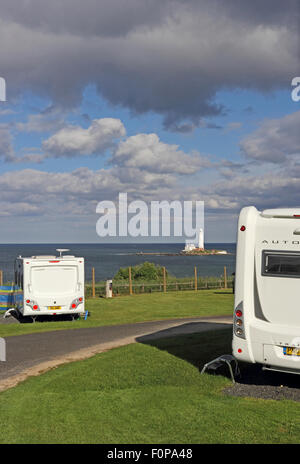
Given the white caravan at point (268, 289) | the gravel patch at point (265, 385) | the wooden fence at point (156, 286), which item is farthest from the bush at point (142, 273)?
the white caravan at point (268, 289)

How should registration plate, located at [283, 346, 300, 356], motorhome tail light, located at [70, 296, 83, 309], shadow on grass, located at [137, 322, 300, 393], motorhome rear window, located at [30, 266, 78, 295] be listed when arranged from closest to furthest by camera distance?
registration plate, located at [283, 346, 300, 356]
shadow on grass, located at [137, 322, 300, 393]
motorhome rear window, located at [30, 266, 78, 295]
motorhome tail light, located at [70, 296, 83, 309]

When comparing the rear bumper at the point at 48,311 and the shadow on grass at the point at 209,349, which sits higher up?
the rear bumper at the point at 48,311

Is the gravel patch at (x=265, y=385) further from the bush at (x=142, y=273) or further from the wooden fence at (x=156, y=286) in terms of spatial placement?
the bush at (x=142, y=273)

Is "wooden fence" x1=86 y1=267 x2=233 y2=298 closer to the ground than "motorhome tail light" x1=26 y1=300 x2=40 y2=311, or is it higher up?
closer to the ground

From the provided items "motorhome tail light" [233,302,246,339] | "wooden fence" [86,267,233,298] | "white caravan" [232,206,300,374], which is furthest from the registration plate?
"wooden fence" [86,267,233,298]

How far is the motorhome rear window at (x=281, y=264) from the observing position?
8758 millimetres

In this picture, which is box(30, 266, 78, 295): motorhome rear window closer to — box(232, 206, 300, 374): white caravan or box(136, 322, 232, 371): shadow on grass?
box(136, 322, 232, 371): shadow on grass

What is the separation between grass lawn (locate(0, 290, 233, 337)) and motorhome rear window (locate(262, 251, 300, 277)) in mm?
10363

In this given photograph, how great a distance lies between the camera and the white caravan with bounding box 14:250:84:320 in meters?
19.5

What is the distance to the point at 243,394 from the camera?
900cm

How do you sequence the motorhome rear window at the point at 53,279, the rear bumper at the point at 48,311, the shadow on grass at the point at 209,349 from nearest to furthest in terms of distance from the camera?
1. the shadow on grass at the point at 209,349
2. the rear bumper at the point at 48,311
3. the motorhome rear window at the point at 53,279

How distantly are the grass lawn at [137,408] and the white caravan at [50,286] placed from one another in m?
8.50

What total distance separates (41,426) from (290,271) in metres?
4.80
